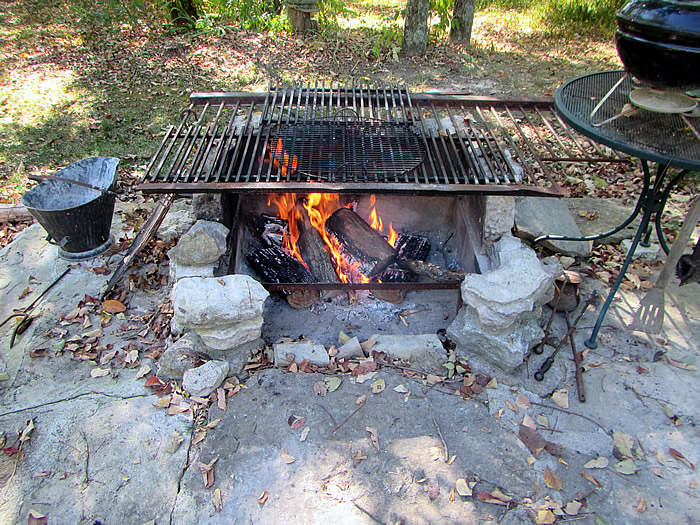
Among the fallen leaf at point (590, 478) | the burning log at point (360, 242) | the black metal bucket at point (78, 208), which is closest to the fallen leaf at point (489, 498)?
the fallen leaf at point (590, 478)

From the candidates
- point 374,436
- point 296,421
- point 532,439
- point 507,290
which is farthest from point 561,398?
point 296,421

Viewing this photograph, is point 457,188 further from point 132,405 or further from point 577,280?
point 132,405

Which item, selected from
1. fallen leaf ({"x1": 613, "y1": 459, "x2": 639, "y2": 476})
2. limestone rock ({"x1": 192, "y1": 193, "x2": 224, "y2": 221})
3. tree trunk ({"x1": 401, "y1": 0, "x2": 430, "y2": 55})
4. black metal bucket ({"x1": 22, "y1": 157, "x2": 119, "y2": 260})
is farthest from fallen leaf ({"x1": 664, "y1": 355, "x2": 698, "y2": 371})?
tree trunk ({"x1": 401, "y1": 0, "x2": 430, "y2": 55})

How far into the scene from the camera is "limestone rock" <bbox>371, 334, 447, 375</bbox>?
3.34 m

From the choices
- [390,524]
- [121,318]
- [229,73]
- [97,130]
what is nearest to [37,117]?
[97,130]

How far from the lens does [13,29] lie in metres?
9.33

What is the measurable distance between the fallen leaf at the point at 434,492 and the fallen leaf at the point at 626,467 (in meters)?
1.08

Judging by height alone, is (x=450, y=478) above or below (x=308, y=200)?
below

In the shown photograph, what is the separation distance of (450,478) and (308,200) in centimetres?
279

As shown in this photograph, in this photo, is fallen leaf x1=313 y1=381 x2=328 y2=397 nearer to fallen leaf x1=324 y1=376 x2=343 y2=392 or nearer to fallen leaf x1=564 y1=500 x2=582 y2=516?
fallen leaf x1=324 y1=376 x2=343 y2=392

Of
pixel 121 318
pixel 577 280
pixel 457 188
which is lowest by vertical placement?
pixel 121 318

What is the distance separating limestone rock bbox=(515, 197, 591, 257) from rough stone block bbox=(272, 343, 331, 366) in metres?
2.43

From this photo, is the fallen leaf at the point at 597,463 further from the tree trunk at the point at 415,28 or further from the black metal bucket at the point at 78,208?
the tree trunk at the point at 415,28

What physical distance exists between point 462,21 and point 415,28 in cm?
106
